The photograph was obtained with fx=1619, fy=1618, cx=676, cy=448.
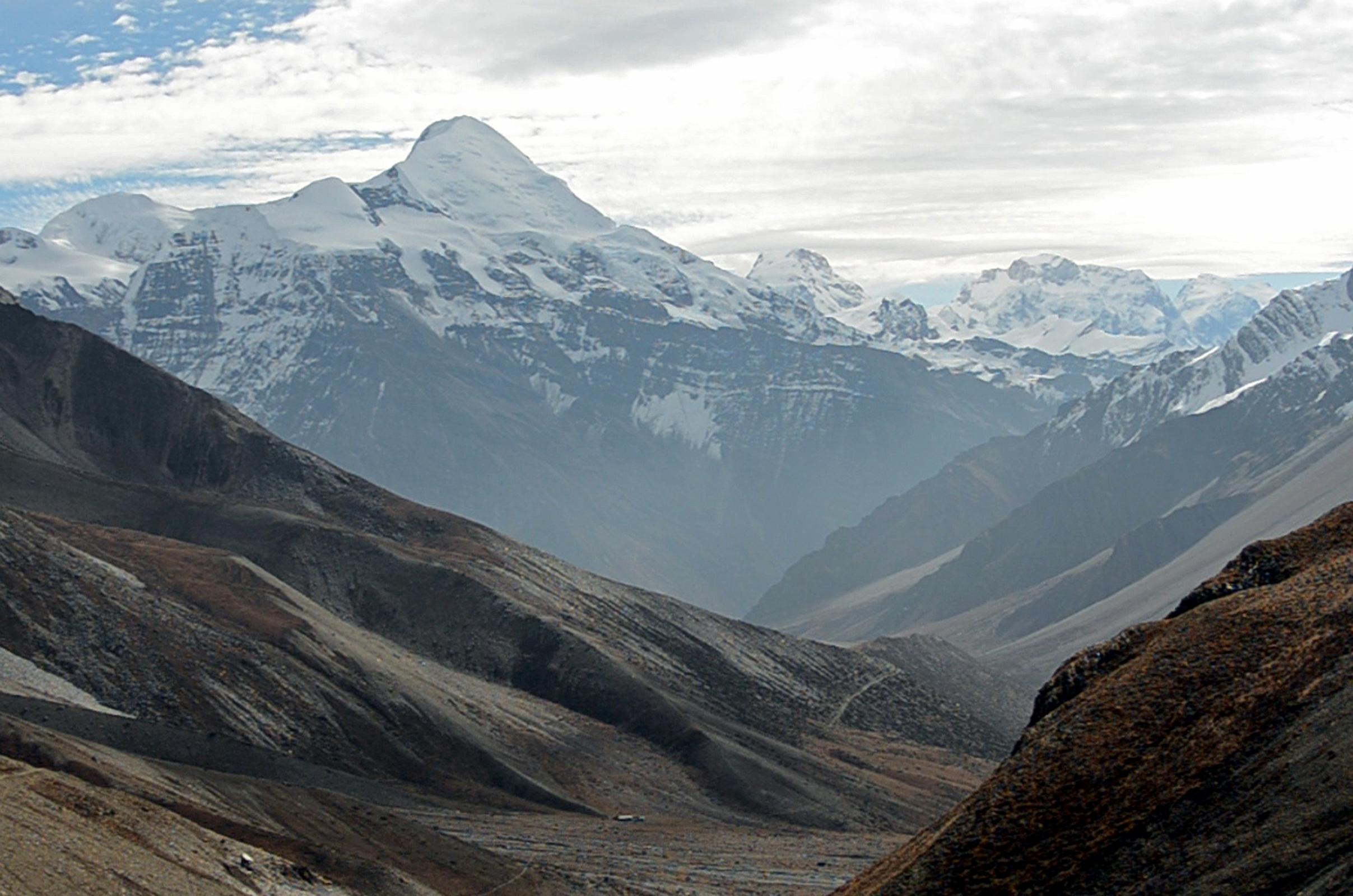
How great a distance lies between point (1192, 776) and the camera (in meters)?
38.0

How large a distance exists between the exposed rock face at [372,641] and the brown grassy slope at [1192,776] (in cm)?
5501

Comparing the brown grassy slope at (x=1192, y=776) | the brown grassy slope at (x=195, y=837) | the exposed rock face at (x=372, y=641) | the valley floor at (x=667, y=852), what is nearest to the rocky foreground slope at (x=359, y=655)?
the exposed rock face at (x=372, y=641)

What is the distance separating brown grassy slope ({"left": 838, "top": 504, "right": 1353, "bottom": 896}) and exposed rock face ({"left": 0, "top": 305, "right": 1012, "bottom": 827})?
2166 inches

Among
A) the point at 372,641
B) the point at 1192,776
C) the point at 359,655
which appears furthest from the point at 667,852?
the point at 1192,776

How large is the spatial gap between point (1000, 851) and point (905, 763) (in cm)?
9824

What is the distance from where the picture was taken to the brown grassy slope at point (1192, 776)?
35.5 metres

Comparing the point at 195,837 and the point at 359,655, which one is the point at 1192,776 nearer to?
the point at 195,837

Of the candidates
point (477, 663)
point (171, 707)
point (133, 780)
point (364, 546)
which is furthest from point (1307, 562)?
point (364, 546)

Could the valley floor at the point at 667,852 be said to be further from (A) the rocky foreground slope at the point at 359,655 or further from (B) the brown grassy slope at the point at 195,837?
(A) the rocky foreground slope at the point at 359,655

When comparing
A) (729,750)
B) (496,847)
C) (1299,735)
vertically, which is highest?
(1299,735)

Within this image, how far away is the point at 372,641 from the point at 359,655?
9.79m

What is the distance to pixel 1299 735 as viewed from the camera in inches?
1465

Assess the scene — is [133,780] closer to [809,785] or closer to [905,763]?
[809,785]

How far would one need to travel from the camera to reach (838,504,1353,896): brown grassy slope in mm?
35500
